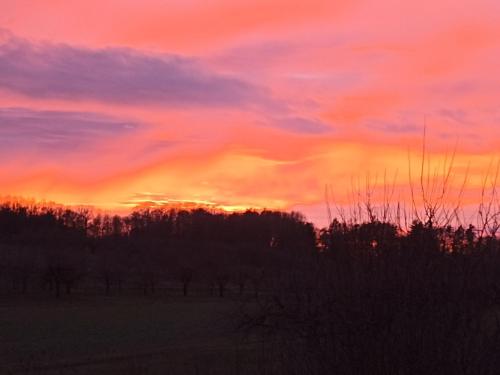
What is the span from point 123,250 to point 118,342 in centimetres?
7392

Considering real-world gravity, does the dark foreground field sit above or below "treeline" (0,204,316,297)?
below

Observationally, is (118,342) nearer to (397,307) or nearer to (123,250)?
(397,307)

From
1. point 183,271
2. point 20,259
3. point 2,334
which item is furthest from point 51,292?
point 2,334

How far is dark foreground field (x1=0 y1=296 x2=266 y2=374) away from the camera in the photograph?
16953 mm

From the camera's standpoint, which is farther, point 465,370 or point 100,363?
point 100,363

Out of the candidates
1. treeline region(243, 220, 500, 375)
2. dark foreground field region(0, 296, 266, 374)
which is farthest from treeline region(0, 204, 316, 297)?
treeline region(243, 220, 500, 375)

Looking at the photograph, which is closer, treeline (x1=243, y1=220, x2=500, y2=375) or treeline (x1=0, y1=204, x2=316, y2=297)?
treeline (x1=243, y1=220, x2=500, y2=375)

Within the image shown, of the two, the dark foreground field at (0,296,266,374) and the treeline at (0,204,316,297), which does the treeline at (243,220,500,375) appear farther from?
the treeline at (0,204,316,297)

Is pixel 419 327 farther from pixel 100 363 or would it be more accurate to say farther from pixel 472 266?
pixel 100 363

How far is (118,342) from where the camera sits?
109ft

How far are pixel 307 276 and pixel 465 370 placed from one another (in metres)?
1.82

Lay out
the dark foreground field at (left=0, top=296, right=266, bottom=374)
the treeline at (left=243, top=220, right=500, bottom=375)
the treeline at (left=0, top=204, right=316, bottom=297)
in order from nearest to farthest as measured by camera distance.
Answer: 1. the treeline at (left=243, top=220, right=500, bottom=375)
2. the dark foreground field at (left=0, top=296, right=266, bottom=374)
3. the treeline at (left=0, top=204, right=316, bottom=297)

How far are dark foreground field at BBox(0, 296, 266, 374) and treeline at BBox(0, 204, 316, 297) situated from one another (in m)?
12.6

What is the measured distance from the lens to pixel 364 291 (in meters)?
6.49
